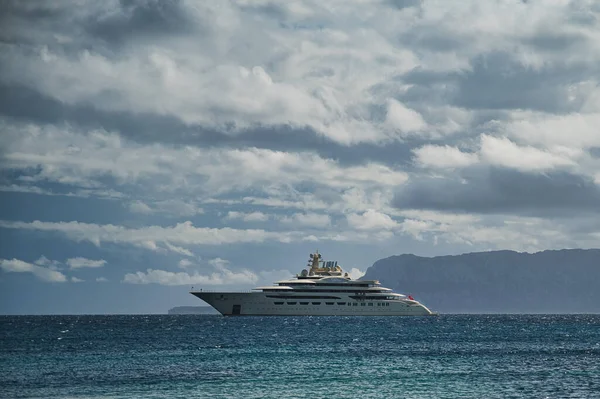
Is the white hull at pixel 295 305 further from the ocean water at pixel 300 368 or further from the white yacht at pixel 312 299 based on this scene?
the ocean water at pixel 300 368

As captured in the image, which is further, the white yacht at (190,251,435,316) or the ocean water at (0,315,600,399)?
the white yacht at (190,251,435,316)

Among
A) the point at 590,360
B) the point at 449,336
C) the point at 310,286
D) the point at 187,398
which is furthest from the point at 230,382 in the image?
the point at 310,286

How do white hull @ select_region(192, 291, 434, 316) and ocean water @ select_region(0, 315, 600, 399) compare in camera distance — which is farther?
white hull @ select_region(192, 291, 434, 316)

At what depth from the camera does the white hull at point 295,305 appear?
A: 18262cm

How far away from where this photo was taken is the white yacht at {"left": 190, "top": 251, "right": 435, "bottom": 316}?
600ft

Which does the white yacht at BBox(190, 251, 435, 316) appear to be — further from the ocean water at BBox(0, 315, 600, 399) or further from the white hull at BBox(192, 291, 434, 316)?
the ocean water at BBox(0, 315, 600, 399)

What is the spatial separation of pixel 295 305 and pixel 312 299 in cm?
448

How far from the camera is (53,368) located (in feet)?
228

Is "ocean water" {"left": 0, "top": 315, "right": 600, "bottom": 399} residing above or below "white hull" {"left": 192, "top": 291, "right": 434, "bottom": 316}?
below

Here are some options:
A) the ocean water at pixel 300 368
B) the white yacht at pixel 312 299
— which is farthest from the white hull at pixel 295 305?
the ocean water at pixel 300 368

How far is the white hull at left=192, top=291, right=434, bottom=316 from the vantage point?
183 m

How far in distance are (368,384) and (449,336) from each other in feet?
201

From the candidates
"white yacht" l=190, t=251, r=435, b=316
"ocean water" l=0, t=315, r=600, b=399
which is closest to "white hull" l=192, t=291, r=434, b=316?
"white yacht" l=190, t=251, r=435, b=316

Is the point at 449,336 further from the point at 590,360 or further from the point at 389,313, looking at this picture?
the point at 389,313
